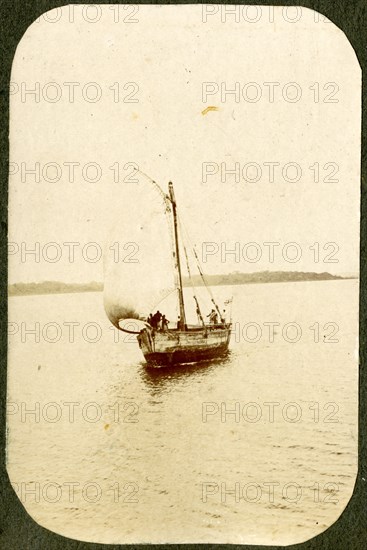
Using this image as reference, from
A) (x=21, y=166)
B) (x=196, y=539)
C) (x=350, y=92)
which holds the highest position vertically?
(x=350, y=92)

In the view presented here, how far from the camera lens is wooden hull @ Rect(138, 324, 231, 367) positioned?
0.91m

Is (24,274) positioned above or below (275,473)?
above

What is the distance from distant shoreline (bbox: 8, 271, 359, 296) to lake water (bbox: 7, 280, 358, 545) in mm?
11

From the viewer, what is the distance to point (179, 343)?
93 cm

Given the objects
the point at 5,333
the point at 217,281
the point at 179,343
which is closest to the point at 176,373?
the point at 179,343

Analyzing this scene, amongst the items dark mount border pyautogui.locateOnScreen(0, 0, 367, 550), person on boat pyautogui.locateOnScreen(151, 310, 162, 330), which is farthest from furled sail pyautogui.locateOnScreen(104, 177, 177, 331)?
dark mount border pyautogui.locateOnScreen(0, 0, 367, 550)

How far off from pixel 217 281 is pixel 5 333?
0.33 m

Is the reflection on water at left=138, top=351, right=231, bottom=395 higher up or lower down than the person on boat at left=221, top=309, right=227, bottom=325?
lower down

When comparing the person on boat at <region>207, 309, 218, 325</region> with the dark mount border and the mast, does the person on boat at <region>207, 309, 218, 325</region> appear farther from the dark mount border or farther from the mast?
the dark mount border

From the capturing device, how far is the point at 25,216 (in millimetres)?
910

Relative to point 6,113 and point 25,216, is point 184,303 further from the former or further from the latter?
point 6,113

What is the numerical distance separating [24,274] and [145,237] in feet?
0.62

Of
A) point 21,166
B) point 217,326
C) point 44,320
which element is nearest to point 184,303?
point 217,326

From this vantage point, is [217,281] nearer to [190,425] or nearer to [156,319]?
[156,319]
